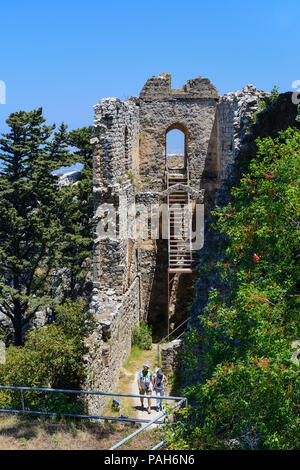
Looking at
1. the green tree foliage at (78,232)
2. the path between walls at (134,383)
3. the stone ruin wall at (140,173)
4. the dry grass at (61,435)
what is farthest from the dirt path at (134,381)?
the green tree foliage at (78,232)

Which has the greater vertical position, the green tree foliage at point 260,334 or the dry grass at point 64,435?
the green tree foliage at point 260,334

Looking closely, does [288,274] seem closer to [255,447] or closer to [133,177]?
[255,447]

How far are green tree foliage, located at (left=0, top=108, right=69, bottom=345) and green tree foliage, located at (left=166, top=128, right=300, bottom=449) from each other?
16.7m

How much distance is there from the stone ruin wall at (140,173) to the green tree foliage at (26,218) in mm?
5844

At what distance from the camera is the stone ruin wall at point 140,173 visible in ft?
47.5

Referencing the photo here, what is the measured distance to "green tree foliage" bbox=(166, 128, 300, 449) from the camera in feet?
16.6

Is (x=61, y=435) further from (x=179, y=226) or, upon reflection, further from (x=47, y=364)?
(x=179, y=226)

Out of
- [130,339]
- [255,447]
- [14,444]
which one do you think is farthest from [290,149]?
[130,339]

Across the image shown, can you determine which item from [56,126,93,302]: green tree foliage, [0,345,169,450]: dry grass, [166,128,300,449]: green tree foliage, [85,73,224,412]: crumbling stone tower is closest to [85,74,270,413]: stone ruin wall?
[85,73,224,412]: crumbling stone tower

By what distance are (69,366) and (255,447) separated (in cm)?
596

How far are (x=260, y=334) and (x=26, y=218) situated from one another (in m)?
19.9

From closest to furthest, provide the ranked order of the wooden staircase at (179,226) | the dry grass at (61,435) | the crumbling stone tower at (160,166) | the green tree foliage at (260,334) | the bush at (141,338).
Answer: the green tree foliage at (260,334)
the dry grass at (61,435)
the bush at (141,338)
the crumbling stone tower at (160,166)
the wooden staircase at (179,226)

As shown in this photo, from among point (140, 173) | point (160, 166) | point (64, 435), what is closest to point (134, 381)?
point (64, 435)

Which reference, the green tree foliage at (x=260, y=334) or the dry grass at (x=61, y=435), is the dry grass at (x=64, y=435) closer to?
the dry grass at (x=61, y=435)
